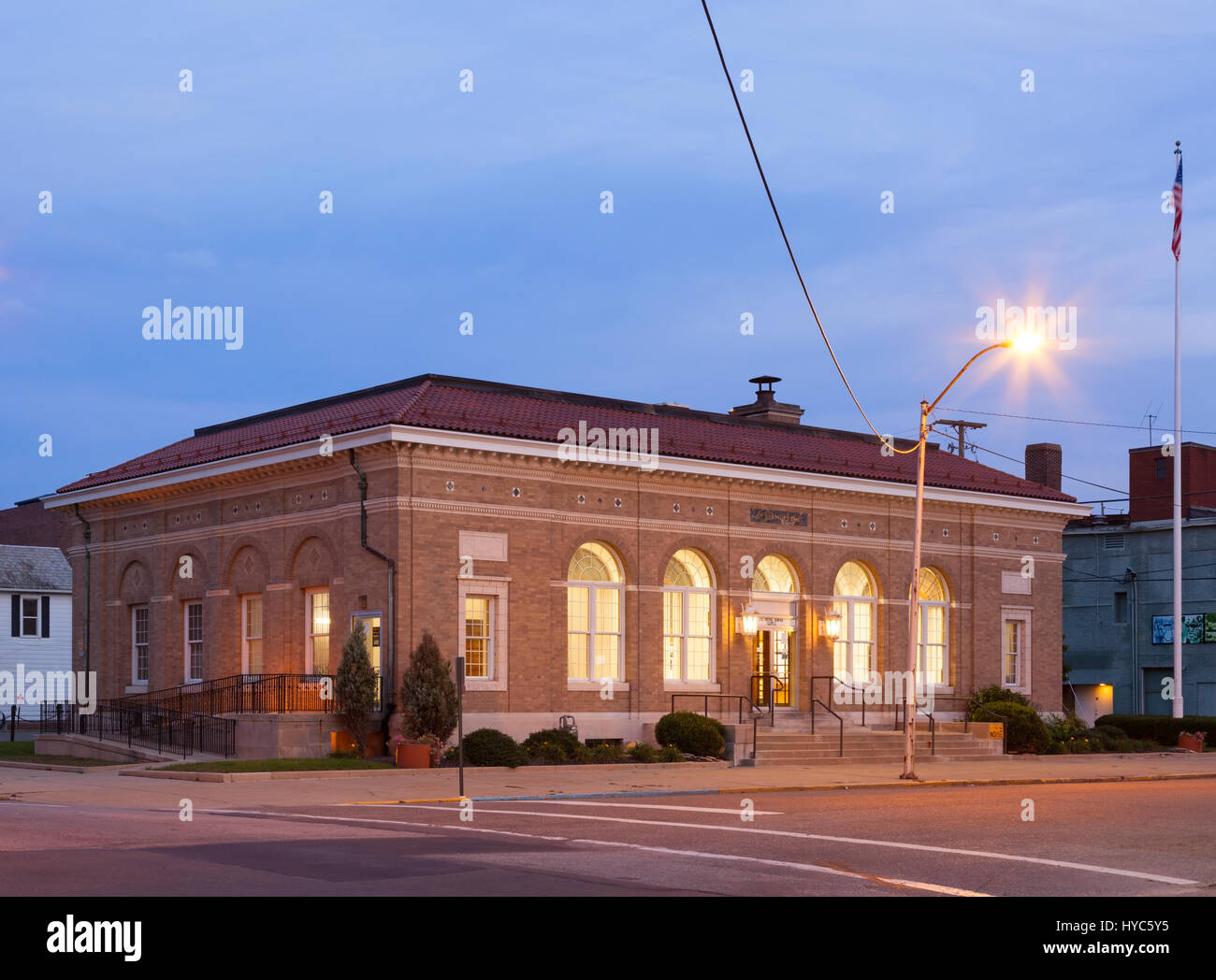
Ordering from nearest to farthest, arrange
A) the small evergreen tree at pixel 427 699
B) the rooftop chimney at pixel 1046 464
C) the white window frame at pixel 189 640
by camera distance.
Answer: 1. the small evergreen tree at pixel 427 699
2. the white window frame at pixel 189 640
3. the rooftop chimney at pixel 1046 464

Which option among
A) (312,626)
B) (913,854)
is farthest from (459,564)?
(913,854)

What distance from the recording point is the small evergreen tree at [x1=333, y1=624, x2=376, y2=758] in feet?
103

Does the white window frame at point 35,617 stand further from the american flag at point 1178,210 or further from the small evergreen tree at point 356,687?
the american flag at point 1178,210

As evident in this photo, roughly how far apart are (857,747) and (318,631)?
13507mm

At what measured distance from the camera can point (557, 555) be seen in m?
35.6

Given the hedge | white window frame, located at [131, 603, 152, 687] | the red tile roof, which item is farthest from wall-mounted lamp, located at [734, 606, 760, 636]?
white window frame, located at [131, 603, 152, 687]

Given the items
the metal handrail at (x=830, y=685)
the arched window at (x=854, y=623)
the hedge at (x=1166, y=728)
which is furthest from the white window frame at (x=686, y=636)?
the hedge at (x=1166, y=728)

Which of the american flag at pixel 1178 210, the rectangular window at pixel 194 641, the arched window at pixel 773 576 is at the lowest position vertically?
the rectangular window at pixel 194 641

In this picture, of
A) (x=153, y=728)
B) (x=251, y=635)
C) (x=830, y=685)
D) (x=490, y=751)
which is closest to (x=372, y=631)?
(x=490, y=751)

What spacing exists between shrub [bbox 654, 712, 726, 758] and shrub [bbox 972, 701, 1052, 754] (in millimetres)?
10560

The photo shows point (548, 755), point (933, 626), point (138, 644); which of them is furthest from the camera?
point (933, 626)

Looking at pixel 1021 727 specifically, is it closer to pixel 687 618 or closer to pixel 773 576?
pixel 773 576

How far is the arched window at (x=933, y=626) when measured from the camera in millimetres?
43562

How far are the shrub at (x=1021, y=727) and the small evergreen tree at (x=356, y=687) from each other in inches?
739
